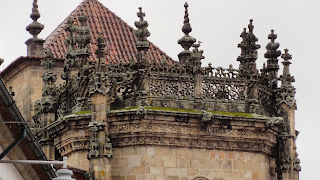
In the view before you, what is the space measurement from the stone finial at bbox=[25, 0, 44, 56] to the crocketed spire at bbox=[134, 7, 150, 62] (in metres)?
8.33

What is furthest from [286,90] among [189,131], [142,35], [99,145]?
[99,145]

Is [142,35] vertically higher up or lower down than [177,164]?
higher up

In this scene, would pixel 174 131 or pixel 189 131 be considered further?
pixel 189 131

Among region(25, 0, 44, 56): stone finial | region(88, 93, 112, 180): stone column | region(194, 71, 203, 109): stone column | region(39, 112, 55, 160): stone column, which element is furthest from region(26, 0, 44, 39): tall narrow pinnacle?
region(88, 93, 112, 180): stone column

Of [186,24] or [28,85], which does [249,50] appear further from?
[28,85]

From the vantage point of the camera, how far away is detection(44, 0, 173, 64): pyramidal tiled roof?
48688 mm

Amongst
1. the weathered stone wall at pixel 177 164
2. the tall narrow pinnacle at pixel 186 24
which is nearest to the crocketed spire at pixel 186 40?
the tall narrow pinnacle at pixel 186 24

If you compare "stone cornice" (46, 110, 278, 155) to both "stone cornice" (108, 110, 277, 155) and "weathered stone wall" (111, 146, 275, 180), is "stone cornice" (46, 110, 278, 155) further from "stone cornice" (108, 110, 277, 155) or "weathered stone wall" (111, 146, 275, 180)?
"weathered stone wall" (111, 146, 275, 180)

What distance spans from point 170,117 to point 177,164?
4.09ft

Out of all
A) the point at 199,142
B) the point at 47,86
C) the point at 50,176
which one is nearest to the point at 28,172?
the point at 50,176

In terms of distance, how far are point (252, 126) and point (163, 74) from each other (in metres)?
2.62

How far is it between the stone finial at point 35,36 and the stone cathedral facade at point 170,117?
6.05 m

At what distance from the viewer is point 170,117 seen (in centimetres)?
4003

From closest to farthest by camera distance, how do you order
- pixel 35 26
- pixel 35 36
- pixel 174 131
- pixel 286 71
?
pixel 174 131 < pixel 286 71 < pixel 35 36 < pixel 35 26
